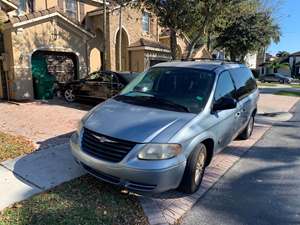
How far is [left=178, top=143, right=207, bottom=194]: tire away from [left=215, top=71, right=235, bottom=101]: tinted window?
104cm

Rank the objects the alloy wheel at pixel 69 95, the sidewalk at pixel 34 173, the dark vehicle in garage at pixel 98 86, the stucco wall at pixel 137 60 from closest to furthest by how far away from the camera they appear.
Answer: the sidewalk at pixel 34 173, the dark vehicle in garage at pixel 98 86, the alloy wheel at pixel 69 95, the stucco wall at pixel 137 60

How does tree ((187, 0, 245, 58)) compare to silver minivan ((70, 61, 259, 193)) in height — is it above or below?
above

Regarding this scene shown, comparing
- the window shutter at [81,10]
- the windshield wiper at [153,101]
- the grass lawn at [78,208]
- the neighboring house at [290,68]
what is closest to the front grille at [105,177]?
the grass lawn at [78,208]

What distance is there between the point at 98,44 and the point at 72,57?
5.60 m

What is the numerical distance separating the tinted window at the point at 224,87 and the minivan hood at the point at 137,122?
0.96 m

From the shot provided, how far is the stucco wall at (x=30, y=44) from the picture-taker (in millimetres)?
11797

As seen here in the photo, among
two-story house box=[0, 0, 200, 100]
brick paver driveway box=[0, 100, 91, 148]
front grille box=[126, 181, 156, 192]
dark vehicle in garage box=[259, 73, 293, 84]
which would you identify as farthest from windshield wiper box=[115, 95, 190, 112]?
dark vehicle in garage box=[259, 73, 293, 84]

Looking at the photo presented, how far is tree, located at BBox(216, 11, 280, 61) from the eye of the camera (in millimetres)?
32688

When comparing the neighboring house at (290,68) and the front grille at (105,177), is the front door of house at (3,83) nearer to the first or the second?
the front grille at (105,177)

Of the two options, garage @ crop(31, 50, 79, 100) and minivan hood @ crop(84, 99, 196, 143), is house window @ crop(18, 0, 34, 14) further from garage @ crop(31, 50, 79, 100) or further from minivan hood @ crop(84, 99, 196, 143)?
minivan hood @ crop(84, 99, 196, 143)

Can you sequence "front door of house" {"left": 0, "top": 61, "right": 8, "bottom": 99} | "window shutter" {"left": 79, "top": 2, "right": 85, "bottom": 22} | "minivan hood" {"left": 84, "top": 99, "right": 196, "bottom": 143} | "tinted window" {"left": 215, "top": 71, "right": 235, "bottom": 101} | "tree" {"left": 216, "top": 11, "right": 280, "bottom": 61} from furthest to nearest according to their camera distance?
"tree" {"left": 216, "top": 11, "right": 280, "bottom": 61}, "window shutter" {"left": 79, "top": 2, "right": 85, "bottom": 22}, "front door of house" {"left": 0, "top": 61, "right": 8, "bottom": 99}, "tinted window" {"left": 215, "top": 71, "right": 235, "bottom": 101}, "minivan hood" {"left": 84, "top": 99, "right": 196, "bottom": 143}

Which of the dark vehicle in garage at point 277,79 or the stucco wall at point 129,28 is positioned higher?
the stucco wall at point 129,28

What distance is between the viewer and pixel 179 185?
392 centimetres

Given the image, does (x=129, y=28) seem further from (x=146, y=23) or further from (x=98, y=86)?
(x=98, y=86)
